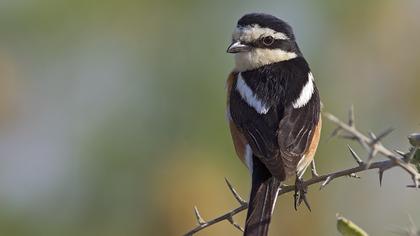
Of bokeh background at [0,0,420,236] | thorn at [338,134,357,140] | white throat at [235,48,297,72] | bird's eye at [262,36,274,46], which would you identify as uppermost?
thorn at [338,134,357,140]

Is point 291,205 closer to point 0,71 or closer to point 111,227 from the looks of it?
point 111,227

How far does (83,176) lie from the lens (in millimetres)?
8375

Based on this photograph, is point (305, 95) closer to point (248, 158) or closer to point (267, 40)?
point (248, 158)

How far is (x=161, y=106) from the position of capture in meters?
8.53

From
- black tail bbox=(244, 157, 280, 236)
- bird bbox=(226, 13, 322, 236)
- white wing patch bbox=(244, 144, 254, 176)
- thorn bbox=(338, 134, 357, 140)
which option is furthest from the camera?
white wing patch bbox=(244, 144, 254, 176)

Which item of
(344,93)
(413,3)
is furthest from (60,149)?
(413,3)

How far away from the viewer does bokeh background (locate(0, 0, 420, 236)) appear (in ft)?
25.8

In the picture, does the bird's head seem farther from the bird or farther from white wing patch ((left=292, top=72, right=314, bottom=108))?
white wing patch ((left=292, top=72, right=314, bottom=108))

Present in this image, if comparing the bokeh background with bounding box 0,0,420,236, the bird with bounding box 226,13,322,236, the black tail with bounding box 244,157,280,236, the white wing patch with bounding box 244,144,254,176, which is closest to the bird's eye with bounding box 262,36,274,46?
the bird with bounding box 226,13,322,236

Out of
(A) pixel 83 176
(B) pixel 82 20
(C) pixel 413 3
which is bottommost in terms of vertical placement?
(A) pixel 83 176

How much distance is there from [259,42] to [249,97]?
0.58 meters

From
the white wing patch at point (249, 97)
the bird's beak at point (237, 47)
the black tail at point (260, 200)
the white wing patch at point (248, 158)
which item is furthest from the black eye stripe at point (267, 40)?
the black tail at point (260, 200)

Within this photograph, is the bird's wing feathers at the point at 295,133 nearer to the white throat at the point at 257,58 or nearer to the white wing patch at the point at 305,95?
the white wing patch at the point at 305,95

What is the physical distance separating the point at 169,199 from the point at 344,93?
1.81m
